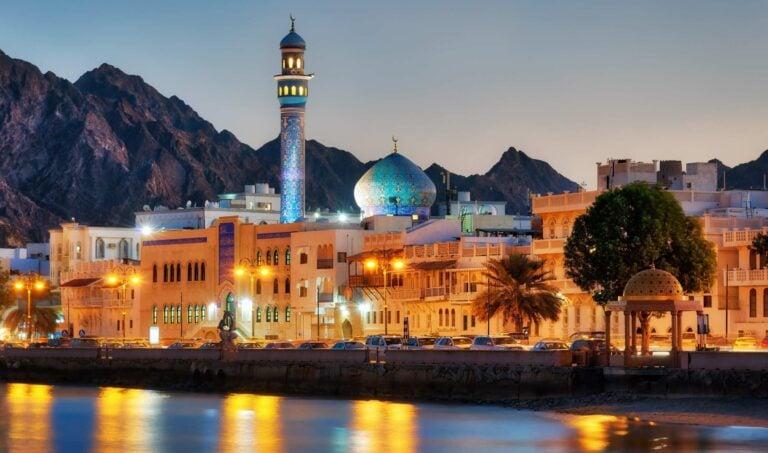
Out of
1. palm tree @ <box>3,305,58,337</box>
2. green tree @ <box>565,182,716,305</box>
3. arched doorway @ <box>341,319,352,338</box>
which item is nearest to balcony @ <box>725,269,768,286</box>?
green tree @ <box>565,182,716,305</box>

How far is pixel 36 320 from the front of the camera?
480 ft

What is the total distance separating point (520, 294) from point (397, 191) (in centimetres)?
3428

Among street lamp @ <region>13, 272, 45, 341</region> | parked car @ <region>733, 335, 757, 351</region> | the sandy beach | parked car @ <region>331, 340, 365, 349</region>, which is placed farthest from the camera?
street lamp @ <region>13, 272, 45, 341</region>

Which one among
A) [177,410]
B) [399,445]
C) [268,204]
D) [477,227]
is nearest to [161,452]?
[399,445]

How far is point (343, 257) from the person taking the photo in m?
121

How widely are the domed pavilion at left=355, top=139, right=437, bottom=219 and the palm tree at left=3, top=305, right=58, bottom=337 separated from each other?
29.3 meters

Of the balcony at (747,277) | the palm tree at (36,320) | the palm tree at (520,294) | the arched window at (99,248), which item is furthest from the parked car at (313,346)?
the arched window at (99,248)

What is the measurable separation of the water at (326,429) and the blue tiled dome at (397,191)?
45698 mm

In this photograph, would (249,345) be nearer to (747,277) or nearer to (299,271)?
(299,271)

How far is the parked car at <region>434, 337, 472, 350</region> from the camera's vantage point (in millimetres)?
90875

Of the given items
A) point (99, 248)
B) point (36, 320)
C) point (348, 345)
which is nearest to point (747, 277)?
point (348, 345)

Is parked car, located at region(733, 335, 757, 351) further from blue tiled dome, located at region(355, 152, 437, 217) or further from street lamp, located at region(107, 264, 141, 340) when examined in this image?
street lamp, located at region(107, 264, 141, 340)

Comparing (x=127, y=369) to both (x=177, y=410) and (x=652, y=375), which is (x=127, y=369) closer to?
(x=177, y=410)

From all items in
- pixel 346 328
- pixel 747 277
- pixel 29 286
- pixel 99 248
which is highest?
pixel 99 248
